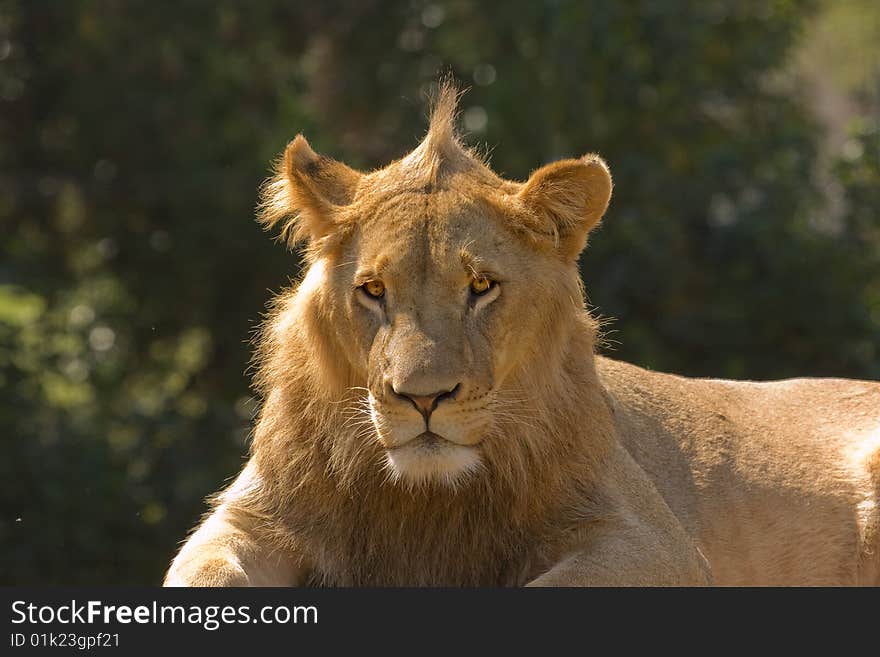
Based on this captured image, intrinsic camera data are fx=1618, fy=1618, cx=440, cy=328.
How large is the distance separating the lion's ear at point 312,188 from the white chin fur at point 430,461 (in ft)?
2.58

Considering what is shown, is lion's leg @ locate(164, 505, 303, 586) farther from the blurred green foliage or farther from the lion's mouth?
the blurred green foliage

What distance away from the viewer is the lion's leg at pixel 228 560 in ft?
13.8

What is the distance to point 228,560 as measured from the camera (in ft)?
14.1

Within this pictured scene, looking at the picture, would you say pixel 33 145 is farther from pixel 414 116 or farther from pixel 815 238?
pixel 815 238

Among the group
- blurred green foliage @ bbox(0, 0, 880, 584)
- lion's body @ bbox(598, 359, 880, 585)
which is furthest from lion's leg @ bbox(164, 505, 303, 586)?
blurred green foliage @ bbox(0, 0, 880, 584)

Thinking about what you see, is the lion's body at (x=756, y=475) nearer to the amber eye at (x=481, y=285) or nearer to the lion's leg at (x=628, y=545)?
the lion's leg at (x=628, y=545)

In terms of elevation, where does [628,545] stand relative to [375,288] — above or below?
below

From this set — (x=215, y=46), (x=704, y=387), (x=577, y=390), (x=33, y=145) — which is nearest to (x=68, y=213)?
(x=33, y=145)

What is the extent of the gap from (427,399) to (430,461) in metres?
0.19

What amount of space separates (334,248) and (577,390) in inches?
32.3

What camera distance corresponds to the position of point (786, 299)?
37.1 feet

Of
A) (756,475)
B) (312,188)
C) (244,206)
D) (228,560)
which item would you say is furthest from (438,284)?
(244,206)

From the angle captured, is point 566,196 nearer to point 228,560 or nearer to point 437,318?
point 437,318

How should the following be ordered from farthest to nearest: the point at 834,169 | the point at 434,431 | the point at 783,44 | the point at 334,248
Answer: the point at 783,44, the point at 834,169, the point at 334,248, the point at 434,431
